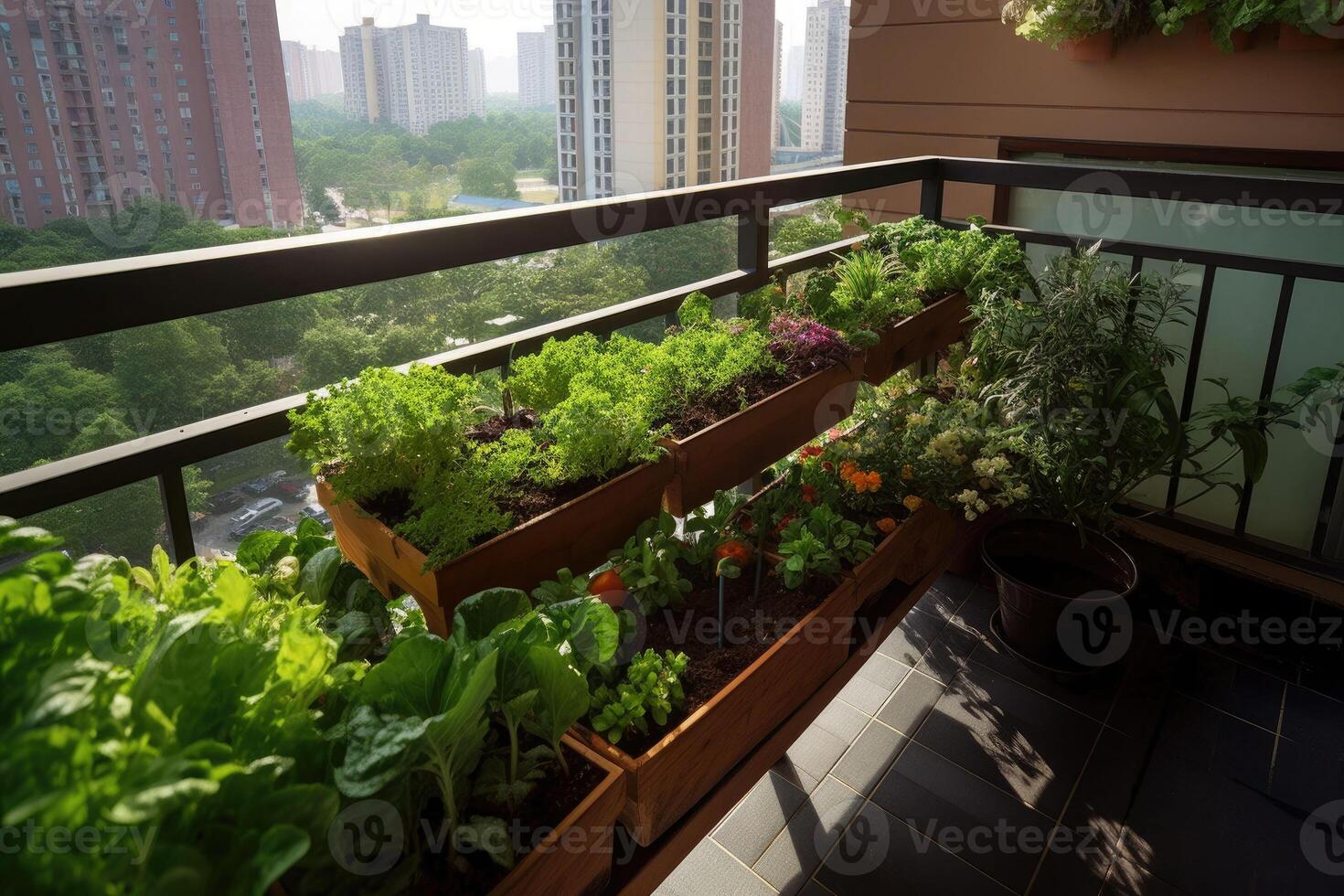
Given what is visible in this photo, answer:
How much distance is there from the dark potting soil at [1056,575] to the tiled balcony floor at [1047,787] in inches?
9.5

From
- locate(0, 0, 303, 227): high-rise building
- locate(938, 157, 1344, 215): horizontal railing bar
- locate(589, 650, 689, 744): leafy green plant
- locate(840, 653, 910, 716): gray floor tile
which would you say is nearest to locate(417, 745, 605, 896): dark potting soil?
locate(589, 650, 689, 744): leafy green plant

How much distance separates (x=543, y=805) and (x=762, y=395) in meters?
1.08

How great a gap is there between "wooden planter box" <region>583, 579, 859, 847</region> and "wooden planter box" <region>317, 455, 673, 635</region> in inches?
11.4

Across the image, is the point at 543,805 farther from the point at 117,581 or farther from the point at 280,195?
the point at 280,195

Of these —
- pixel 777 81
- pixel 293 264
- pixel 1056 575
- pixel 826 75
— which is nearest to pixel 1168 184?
pixel 1056 575

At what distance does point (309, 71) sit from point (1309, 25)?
25.0ft

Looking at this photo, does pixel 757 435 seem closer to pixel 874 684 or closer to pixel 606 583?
pixel 606 583

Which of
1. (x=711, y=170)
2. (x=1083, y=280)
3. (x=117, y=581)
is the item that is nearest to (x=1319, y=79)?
(x=1083, y=280)

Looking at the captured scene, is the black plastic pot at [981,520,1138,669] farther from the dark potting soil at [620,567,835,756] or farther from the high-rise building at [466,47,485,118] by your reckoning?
the high-rise building at [466,47,485,118]

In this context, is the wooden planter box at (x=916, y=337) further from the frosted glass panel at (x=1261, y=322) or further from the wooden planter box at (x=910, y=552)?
the frosted glass panel at (x=1261, y=322)

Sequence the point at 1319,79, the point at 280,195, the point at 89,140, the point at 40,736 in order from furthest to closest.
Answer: the point at 280,195
the point at 89,140
the point at 1319,79
the point at 40,736

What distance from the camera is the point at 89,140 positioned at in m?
6.31

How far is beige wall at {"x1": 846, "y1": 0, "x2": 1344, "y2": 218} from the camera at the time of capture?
348 centimetres

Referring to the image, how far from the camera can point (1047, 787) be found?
1928 millimetres
